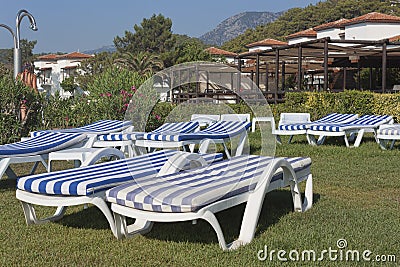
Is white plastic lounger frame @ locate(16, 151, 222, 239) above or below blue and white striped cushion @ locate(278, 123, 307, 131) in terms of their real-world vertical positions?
above

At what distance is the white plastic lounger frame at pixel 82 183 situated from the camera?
3.93 meters

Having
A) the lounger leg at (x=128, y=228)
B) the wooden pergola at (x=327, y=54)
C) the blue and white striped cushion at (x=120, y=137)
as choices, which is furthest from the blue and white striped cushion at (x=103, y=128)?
the wooden pergola at (x=327, y=54)

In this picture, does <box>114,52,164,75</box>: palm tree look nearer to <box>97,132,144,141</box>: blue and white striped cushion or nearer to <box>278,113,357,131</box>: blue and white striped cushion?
<box>278,113,357,131</box>: blue and white striped cushion

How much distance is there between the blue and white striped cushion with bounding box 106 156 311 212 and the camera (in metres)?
3.58

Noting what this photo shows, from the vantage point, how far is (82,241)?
405 cm

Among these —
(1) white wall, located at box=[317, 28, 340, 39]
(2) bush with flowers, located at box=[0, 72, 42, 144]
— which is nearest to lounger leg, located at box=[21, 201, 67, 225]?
(2) bush with flowers, located at box=[0, 72, 42, 144]

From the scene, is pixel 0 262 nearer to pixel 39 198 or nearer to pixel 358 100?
pixel 39 198

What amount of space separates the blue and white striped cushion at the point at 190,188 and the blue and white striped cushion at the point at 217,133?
2.75 meters

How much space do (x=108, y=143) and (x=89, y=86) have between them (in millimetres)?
4535

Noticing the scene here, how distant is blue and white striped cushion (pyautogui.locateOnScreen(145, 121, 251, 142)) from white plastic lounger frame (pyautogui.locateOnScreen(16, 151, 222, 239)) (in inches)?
102

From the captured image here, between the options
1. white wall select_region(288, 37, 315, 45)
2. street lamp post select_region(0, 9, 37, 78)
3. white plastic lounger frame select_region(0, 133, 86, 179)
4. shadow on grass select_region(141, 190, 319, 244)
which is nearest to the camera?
shadow on grass select_region(141, 190, 319, 244)

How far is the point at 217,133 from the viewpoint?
796 centimetres

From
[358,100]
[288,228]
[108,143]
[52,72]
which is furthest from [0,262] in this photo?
[52,72]

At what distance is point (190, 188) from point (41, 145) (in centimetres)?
307
